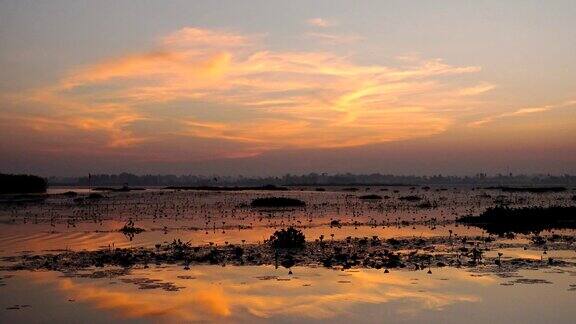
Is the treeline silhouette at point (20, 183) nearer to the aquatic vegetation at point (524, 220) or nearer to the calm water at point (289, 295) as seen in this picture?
the aquatic vegetation at point (524, 220)

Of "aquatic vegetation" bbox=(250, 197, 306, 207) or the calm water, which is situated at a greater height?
"aquatic vegetation" bbox=(250, 197, 306, 207)

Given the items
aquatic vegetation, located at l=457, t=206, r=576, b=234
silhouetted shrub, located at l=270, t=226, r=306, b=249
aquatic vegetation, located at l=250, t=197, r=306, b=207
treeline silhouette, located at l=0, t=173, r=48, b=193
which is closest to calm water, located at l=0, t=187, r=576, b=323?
silhouetted shrub, located at l=270, t=226, r=306, b=249

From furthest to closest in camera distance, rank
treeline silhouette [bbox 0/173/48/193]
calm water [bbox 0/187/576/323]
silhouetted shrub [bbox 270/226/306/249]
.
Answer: treeline silhouette [bbox 0/173/48/193], silhouetted shrub [bbox 270/226/306/249], calm water [bbox 0/187/576/323]

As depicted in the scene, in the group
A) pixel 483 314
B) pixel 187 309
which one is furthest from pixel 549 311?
pixel 187 309

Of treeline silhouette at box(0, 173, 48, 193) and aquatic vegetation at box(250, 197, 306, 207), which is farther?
treeline silhouette at box(0, 173, 48, 193)

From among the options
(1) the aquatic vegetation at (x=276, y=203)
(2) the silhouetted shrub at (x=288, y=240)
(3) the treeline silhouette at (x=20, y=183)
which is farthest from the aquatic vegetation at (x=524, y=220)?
(3) the treeline silhouette at (x=20, y=183)

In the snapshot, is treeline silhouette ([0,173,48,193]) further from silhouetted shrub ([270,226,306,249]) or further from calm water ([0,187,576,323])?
calm water ([0,187,576,323])

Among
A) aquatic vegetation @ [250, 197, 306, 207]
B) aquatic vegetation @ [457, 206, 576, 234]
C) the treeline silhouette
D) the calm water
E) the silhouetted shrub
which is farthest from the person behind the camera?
the treeline silhouette

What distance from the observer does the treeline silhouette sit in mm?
130375

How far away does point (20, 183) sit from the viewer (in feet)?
438

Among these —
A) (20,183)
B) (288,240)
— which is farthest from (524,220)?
(20,183)

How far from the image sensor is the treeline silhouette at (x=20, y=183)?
130375 mm

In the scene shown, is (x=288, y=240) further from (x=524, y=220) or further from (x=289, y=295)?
(x=524, y=220)

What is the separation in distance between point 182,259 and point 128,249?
16.7ft
